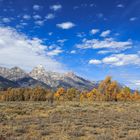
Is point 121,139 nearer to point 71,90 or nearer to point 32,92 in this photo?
point 71,90

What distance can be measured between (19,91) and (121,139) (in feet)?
373

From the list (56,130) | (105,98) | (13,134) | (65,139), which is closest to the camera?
(65,139)

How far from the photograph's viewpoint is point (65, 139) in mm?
15688

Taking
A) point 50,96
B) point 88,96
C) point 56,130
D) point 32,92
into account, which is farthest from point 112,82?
point 56,130

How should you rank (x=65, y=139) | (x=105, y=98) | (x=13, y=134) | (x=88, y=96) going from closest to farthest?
(x=65, y=139) → (x=13, y=134) → (x=105, y=98) → (x=88, y=96)

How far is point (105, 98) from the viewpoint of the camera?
10306 centimetres

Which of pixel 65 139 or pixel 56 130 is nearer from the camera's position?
pixel 65 139

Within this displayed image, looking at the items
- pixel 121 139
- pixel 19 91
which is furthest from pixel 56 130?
pixel 19 91

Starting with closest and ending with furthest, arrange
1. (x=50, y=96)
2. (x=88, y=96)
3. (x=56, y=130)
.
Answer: (x=56, y=130)
(x=88, y=96)
(x=50, y=96)

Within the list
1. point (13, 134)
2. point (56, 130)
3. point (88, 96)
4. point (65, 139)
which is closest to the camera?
point (65, 139)

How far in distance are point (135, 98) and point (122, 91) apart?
562 centimetres

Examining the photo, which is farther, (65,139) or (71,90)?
(71,90)

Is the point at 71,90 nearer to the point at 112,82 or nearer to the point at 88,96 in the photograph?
the point at 88,96

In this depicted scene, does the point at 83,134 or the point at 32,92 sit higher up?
the point at 32,92
